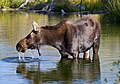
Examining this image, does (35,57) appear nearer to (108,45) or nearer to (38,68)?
(38,68)

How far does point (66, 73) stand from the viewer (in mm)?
13047

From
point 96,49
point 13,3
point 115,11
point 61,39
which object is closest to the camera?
→ point 61,39

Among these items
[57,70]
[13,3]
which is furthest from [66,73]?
[13,3]

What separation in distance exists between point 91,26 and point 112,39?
6104mm

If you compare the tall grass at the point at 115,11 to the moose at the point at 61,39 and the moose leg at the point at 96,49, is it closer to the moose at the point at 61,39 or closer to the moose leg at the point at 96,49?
the moose leg at the point at 96,49

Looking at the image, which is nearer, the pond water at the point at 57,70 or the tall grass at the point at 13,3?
the pond water at the point at 57,70

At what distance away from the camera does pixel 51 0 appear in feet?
172

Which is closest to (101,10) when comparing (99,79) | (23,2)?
(23,2)

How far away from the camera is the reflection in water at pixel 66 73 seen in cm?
1194

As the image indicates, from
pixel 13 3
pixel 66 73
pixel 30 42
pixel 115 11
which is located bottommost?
pixel 66 73

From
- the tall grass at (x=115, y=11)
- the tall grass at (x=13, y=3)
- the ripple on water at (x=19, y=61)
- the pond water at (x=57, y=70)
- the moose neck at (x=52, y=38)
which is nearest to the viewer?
the pond water at (x=57, y=70)

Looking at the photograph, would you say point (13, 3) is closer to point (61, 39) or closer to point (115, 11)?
point (115, 11)

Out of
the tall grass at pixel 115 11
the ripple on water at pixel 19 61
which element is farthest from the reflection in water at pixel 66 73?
the tall grass at pixel 115 11

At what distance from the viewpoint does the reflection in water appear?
1194cm
